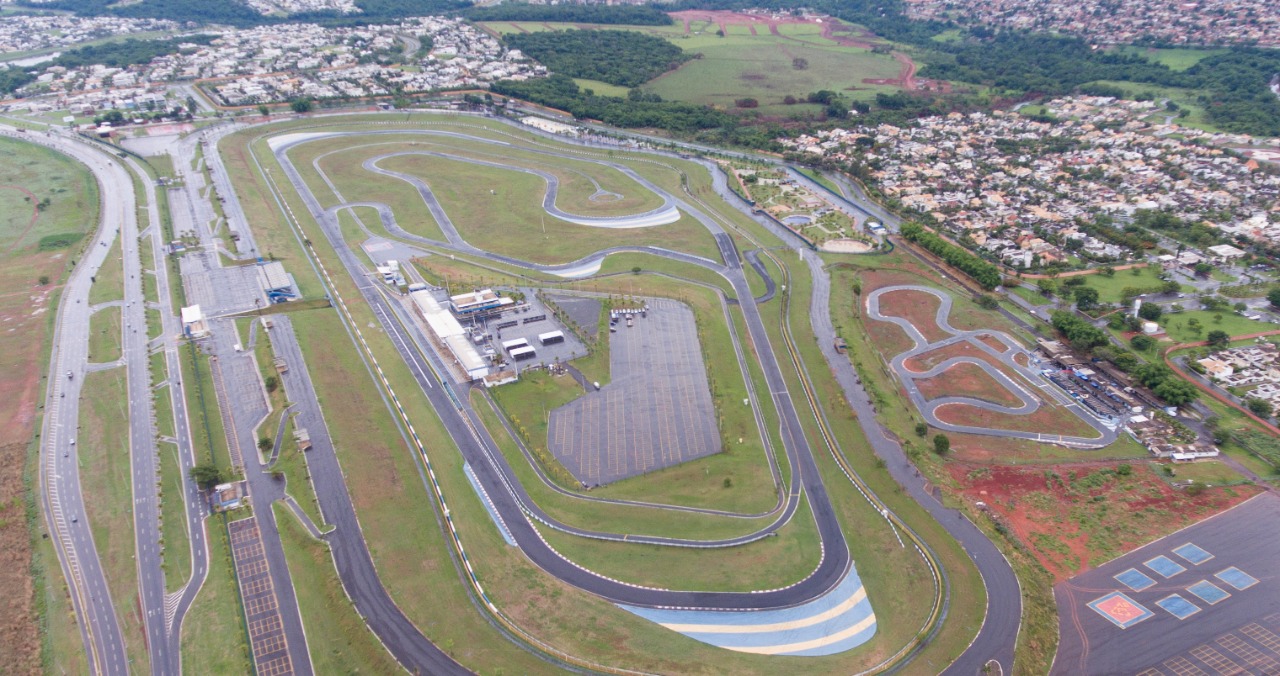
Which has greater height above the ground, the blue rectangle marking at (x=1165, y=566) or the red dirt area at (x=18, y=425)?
the blue rectangle marking at (x=1165, y=566)

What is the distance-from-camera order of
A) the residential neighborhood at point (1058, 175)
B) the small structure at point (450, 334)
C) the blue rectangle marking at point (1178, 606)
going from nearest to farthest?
the blue rectangle marking at point (1178, 606) → the small structure at point (450, 334) → the residential neighborhood at point (1058, 175)

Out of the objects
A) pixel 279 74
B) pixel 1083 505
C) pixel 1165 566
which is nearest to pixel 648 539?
pixel 1083 505

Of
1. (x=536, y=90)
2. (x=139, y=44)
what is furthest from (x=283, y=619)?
(x=139, y=44)

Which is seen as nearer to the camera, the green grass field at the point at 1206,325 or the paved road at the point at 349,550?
the paved road at the point at 349,550

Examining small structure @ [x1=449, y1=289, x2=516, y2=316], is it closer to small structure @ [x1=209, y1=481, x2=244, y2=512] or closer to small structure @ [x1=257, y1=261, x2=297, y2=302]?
small structure @ [x1=257, y1=261, x2=297, y2=302]

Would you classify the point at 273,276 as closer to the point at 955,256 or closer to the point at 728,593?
the point at 728,593

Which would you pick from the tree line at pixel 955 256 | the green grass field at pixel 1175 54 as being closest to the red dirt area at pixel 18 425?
the tree line at pixel 955 256

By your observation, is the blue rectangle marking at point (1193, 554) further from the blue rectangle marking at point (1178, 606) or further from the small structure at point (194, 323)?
the small structure at point (194, 323)
